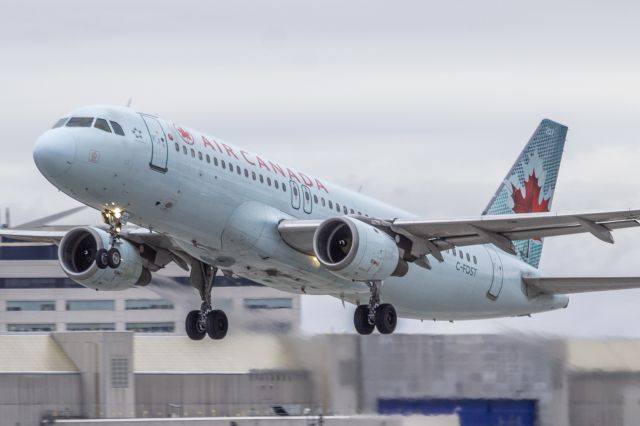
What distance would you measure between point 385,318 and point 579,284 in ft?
25.0

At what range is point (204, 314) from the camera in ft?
139

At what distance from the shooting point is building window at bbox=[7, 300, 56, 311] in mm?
108625

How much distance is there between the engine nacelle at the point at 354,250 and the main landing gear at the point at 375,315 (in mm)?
1403

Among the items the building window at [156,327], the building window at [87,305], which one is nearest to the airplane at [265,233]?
the building window at [156,327]

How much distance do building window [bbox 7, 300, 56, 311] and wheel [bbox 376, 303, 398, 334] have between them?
235 ft

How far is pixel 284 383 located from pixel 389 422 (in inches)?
Answer: 191

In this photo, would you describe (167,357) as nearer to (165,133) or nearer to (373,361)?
(373,361)

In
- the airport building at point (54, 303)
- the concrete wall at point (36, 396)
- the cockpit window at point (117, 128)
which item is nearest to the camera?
the cockpit window at point (117, 128)

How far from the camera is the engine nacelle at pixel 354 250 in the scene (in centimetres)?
3791

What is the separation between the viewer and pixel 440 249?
4059 cm

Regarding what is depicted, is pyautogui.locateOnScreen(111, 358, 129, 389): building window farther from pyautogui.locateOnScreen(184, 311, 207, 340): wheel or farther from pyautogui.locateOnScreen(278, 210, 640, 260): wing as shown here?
pyautogui.locateOnScreen(278, 210, 640, 260): wing

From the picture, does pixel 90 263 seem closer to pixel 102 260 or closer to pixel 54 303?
pixel 102 260

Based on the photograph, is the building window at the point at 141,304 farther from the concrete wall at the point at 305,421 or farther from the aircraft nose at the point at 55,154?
the aircraft nose at the point at 55,154

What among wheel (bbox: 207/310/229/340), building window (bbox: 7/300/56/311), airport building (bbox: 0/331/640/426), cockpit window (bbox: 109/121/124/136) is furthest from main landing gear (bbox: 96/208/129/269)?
building window (bbox: 7/300/56/311)
